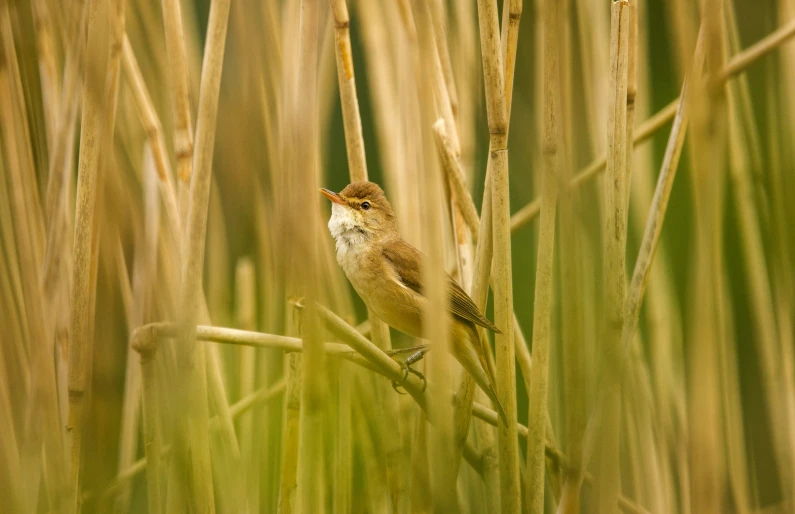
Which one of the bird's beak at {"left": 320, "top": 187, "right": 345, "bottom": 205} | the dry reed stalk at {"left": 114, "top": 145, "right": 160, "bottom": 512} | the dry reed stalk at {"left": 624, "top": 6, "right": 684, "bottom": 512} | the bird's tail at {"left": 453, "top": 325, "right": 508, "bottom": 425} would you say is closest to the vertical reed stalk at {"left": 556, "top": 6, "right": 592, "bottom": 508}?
the bird's tail at {"left": 453, "top": 325, "right": 508, "bottom": 425}

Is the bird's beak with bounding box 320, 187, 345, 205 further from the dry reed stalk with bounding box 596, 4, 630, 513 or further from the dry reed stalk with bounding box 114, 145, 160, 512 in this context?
the dry reed stalk with bounding box 596, 4, 630, 513

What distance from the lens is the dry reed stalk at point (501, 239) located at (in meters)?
1.46

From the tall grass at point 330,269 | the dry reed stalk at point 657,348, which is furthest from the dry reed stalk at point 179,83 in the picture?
the dry reed stalk at point 657,348

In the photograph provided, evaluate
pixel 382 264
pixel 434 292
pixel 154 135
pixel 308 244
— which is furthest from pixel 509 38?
pixel 382 264

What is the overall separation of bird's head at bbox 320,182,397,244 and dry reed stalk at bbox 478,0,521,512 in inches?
36.2

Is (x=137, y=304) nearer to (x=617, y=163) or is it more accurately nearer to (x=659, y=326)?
(x=617, y=163)

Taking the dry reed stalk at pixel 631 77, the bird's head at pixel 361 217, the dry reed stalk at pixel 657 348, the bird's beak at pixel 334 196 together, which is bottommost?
the dry reed stalk at pixel 657 348

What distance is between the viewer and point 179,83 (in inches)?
62.0

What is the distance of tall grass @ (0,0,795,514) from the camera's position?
1259 millimetres

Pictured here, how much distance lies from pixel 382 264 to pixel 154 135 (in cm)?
90

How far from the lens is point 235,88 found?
163 cm

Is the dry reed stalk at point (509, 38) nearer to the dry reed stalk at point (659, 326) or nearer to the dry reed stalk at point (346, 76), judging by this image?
the dry reed stalk at point (346, 76)

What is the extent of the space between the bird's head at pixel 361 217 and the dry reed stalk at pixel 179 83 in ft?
2.59

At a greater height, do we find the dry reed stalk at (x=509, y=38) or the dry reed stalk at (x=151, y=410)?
the dry reed stalk at (x=509, y=38)
